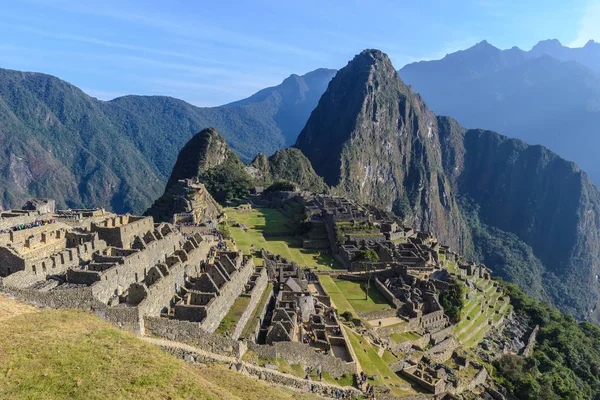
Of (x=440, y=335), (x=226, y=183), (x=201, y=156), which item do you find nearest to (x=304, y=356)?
(x=440, y=335)

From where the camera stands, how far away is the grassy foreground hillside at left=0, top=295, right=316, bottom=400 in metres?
11.3

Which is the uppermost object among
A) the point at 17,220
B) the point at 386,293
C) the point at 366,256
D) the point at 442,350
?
the point at 17,220

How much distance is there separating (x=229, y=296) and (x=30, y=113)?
15095 cm

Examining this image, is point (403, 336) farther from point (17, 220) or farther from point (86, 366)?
point (17, 220)

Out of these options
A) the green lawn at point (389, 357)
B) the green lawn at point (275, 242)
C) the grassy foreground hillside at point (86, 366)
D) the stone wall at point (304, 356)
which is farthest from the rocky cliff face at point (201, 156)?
the grassy foreground hillside at point (86, 366)

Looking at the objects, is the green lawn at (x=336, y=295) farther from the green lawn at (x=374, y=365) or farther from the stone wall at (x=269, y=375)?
the stone wall at (x=269, y=375)

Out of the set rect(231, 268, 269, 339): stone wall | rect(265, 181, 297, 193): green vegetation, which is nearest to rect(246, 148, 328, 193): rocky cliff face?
rect(265, 181, 297, 193): green vegetation

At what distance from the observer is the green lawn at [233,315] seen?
2145cm

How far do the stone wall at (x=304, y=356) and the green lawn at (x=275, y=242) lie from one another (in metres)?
15.8

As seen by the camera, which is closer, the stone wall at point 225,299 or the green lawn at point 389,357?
the stone wall at point 225,299

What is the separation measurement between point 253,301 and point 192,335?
27.3ft

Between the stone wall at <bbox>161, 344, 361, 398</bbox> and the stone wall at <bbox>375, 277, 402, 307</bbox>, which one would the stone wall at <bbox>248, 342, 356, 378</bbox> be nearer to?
the stone wall at <bbox>161, 344, 361, 398</bbox>

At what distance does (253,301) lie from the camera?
26.5 metres

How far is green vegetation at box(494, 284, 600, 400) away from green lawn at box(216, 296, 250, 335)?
25927 mm
